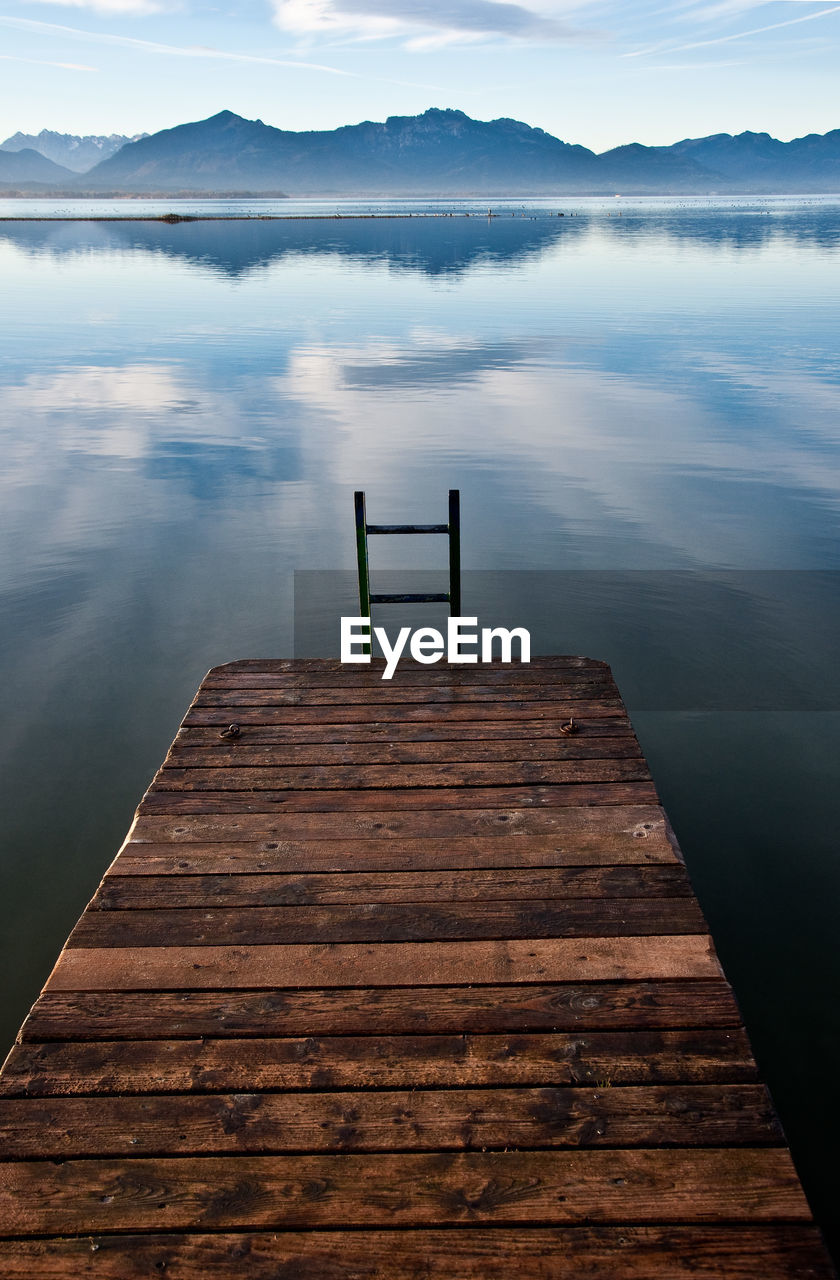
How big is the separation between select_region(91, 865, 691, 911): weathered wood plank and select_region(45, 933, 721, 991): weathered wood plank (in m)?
0.38

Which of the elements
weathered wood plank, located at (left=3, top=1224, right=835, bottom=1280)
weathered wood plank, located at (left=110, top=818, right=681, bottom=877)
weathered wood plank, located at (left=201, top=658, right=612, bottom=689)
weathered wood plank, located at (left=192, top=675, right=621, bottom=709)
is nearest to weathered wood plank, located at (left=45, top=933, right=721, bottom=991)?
weathered wood plank, located at (left=110, top=818, right=681, bottom=877)

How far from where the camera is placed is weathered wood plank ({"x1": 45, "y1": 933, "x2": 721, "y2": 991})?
4.61 meters

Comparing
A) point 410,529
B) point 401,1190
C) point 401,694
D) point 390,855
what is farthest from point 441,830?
point 410,529

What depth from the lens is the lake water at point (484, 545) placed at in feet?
24.0

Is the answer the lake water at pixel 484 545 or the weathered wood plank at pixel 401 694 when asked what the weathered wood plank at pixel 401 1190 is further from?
the weathered wood plank at pixel 401 694

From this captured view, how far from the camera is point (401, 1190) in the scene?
358 cm

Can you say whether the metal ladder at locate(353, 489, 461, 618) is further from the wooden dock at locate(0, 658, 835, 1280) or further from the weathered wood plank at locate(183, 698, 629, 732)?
the wooden dock at locate(0, 658, 835, 1280)

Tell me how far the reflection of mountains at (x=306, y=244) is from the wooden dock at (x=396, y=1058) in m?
60.7

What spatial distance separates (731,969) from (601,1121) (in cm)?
293

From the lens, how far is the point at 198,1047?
4.23m

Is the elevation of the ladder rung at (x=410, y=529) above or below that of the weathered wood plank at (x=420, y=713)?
above

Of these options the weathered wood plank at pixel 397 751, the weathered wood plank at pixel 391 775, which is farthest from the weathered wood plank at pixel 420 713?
the weathered wood plank at pixel 391 775

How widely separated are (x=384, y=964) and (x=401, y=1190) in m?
1.26

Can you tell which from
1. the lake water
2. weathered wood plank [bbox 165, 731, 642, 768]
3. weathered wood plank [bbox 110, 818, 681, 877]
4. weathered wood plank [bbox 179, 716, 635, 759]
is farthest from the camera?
the lake water
